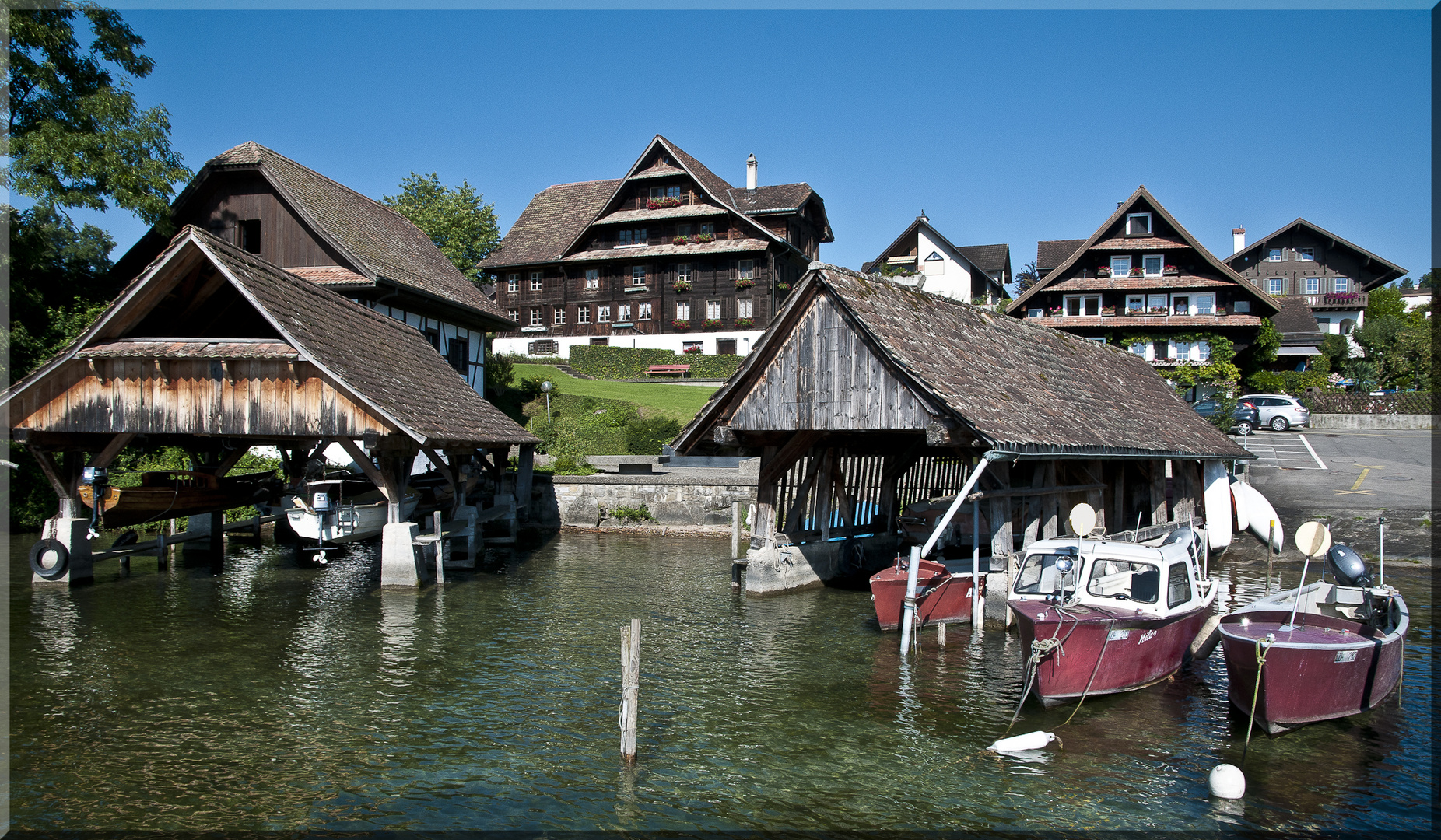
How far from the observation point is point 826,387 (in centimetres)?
1664

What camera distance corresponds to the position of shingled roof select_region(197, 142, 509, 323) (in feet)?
99.9

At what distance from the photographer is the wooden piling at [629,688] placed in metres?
9.52

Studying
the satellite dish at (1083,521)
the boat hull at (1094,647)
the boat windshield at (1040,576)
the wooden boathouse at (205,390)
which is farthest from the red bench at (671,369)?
the boat hull at (1094,647)

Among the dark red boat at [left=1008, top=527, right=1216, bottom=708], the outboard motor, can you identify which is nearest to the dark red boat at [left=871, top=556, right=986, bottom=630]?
the dark red boat at [left=1008, top=527, right=1216, bottom=708]

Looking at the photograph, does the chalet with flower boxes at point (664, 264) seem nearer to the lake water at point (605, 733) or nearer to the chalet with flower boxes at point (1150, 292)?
the chalet with flower boxes at point (1150, 292)

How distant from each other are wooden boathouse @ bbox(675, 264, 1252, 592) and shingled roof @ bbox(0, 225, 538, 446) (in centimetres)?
567

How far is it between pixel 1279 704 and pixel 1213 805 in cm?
235

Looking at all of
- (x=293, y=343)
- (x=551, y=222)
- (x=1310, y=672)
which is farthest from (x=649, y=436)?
(x=551, y=222)

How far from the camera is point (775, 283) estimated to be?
186ft

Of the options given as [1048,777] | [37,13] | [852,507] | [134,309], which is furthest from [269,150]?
[1048,777]

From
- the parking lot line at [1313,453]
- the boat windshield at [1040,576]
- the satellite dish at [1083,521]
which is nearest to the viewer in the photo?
the boat windshield at [1040,576]

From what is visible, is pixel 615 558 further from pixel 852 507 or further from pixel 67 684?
pixel 67 684

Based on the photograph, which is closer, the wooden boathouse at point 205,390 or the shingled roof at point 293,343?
the shingled roof at point 293,343

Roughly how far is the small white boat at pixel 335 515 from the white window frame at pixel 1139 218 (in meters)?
42.8
